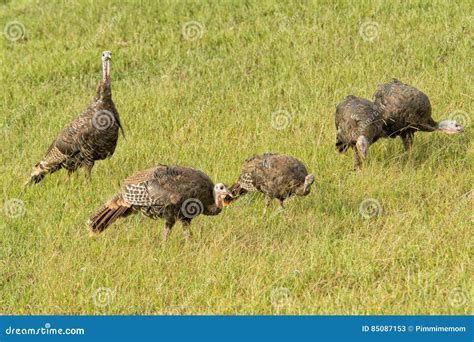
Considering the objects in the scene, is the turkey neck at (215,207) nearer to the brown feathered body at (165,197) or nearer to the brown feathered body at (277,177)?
the brown feathered body at (165,197)

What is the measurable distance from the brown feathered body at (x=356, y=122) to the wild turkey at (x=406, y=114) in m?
0.17

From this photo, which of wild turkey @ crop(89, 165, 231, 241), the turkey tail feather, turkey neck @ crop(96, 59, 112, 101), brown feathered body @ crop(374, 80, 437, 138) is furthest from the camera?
brown feathered body @ crop(374, 80, 437, 138)

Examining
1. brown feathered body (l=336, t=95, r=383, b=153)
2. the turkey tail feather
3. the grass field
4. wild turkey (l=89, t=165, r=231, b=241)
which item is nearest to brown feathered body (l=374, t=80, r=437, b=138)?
brown feathered body (l=336, t=95, r=383, b=153)

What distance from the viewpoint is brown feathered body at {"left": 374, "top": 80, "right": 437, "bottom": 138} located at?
42.6 ft

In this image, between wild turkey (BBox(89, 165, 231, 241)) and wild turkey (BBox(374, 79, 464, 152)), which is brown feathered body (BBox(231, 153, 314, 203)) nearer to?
wild turkey (BBox(89, 165, 231, 241))

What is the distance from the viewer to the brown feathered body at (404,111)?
12992 mm

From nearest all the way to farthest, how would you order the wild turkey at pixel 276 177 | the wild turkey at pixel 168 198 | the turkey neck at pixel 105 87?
the wild turkey at pixel 168 198 < the wild turkey at pixel 276 177 < the turkey neck at pixel 105 87

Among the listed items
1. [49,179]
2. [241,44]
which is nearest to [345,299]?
[49,179]

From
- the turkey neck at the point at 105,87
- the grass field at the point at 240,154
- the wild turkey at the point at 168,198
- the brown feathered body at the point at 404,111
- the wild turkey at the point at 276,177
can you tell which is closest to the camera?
the grass field at the point at 240,154

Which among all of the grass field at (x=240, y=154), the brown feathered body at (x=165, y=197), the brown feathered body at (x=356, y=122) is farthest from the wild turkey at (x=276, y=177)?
the brown feathered body at (x=356, y=122)

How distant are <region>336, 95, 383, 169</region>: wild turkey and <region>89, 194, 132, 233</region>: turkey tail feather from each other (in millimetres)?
3658

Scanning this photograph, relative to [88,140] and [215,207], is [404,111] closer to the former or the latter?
[215,207]

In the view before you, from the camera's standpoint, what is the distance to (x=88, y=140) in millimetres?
12945

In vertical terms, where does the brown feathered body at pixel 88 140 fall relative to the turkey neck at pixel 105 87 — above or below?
below
